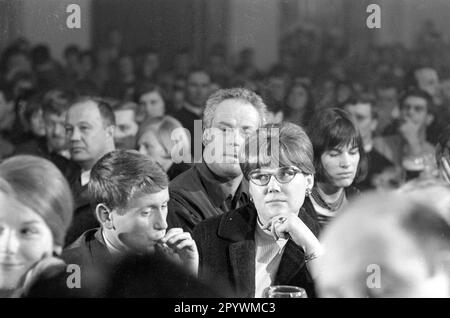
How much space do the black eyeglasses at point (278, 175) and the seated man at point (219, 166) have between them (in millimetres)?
67

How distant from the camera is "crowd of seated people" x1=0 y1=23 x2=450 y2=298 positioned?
4.79 meters

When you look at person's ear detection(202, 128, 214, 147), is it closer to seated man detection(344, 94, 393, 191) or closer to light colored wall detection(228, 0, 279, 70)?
light colored wall detection(228, 0, 279, 70)

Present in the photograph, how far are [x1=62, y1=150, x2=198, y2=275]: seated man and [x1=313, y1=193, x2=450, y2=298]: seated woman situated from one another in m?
0.68

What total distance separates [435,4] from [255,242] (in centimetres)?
138

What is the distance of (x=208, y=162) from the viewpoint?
4.84 meters

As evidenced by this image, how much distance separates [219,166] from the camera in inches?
190

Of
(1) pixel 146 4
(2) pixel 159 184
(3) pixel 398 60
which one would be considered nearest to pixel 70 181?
(2) pixel 159 184

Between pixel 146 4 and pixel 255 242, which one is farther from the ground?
pixel 146 4

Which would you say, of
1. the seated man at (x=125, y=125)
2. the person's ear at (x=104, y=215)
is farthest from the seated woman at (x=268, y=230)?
the seated man at (x=125, y=125)

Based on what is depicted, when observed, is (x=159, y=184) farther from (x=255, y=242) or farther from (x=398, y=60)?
(x=398, y=60)

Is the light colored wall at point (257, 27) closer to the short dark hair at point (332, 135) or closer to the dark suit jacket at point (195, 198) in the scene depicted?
the short dark hair at point (332, 135)

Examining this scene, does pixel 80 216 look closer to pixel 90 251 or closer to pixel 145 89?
pixel 90 251

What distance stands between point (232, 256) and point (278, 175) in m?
0.43

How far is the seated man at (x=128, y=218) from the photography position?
4766mm
